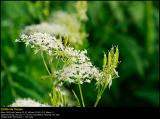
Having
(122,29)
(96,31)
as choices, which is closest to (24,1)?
(96,31)

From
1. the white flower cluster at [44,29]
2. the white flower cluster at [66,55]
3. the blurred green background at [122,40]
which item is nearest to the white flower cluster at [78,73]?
the white flower cluster at [66,55]

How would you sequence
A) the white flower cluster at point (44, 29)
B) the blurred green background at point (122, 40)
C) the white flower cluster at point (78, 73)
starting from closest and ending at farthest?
the white flower cluster at point (78, 73) → the white flower cluster at point (44, 29) → the blurred green background at point (122, 40)

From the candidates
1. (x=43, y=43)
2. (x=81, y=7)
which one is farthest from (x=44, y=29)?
(x=43, y=43)

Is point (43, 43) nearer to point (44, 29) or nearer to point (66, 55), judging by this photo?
point (66, 55)

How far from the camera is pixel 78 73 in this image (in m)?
2.21

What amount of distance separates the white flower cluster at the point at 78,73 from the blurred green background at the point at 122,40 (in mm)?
2078

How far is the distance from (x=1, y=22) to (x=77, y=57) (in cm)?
243

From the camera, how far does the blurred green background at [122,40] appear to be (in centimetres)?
451

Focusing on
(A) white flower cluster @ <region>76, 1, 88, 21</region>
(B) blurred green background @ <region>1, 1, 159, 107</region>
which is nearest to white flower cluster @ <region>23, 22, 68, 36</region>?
(A) white flower cluster @ <region>76, 1, 88, 21</region>

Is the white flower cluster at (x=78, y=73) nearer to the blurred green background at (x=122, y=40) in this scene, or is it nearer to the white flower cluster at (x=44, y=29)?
the white flower cluster at (x=44, y=29)

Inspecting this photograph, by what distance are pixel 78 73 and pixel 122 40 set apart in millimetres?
3275

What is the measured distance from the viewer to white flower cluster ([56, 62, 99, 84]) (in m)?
2.19

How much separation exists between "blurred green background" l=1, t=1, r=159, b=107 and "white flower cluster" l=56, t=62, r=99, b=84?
208 cm

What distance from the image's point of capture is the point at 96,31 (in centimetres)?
537
